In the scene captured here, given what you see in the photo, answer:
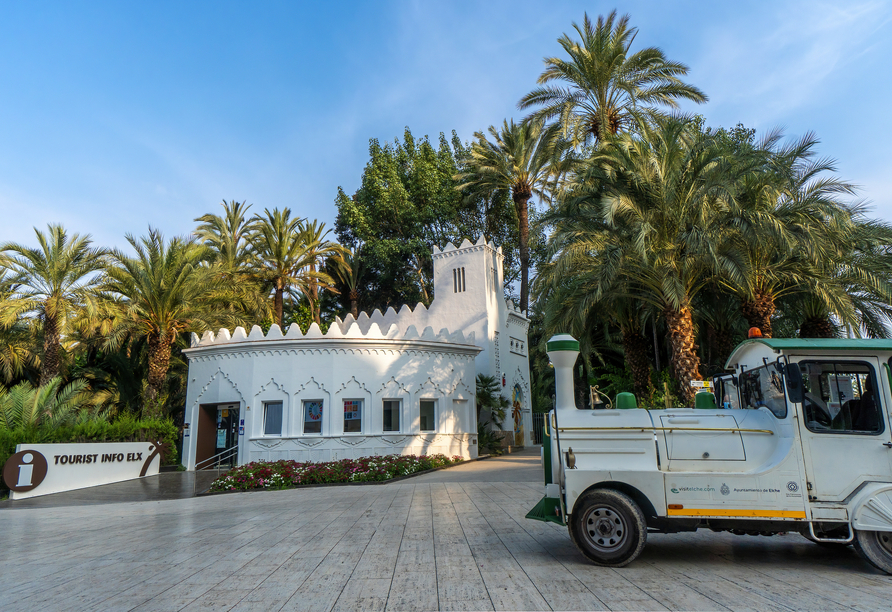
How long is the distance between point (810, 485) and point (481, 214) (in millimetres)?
38519

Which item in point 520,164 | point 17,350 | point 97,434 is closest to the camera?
point 97,434

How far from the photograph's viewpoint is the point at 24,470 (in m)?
15.5

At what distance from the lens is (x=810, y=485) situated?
5770mm

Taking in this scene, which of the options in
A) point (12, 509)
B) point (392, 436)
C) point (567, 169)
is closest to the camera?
point (12, 509)

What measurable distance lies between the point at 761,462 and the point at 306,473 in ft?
42.4

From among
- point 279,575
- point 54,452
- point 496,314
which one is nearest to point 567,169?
point 496,314

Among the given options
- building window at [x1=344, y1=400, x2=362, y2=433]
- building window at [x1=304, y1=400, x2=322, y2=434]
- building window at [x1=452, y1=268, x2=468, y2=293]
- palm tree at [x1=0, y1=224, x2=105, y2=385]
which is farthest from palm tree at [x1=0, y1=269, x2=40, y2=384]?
building window at [x1=452, y1=268, x2=468, y2=293]

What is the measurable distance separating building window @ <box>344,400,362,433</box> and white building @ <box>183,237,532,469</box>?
37 mm

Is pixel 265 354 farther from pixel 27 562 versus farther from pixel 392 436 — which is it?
pixel 27 562

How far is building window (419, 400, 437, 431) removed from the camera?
21.6 metres

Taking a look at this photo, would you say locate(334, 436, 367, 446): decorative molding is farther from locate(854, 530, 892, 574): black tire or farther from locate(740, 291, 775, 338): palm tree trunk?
locate(854, 530, 892, 574): black tire

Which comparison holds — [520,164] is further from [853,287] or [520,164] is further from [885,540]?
[885,540]

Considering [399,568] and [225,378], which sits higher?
[225,378]

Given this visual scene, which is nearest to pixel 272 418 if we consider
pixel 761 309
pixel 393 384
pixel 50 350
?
pixel 393 384
